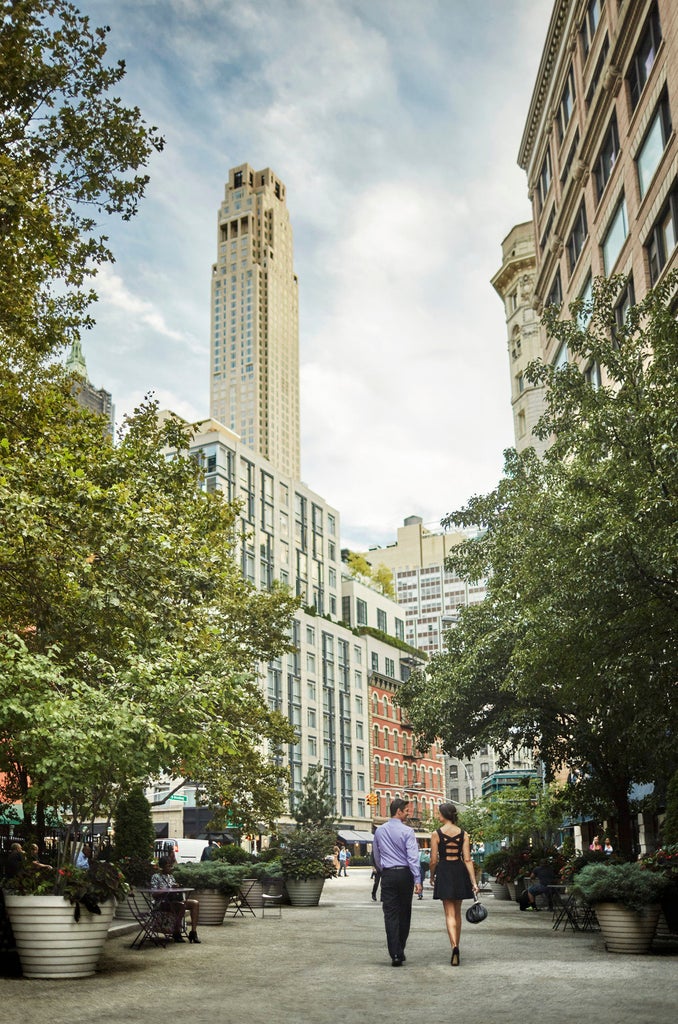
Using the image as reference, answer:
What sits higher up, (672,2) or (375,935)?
(672,2)

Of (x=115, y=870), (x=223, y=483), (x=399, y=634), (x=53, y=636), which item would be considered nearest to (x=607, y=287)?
(x=53, y=636)

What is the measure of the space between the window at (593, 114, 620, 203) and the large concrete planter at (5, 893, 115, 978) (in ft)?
93.7

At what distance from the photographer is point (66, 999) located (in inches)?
367

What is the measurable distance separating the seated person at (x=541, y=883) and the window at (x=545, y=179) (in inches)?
1239

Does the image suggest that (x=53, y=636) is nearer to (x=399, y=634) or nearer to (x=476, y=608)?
(x=476, y=608)

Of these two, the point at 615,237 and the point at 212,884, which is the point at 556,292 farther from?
the point at 212,884

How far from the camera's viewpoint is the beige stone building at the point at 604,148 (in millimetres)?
27312

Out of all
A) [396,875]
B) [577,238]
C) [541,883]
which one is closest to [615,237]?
[577,238]

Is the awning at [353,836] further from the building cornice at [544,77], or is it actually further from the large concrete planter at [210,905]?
the large concrete planter at [210,905]

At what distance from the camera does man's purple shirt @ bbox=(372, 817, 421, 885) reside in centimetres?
1159

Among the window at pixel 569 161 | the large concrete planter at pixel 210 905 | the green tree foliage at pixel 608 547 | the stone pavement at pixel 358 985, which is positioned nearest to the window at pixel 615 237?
the window at pixel 569 161

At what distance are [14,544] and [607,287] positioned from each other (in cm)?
1094

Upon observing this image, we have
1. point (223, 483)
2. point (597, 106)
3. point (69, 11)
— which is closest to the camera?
point (69, 11)

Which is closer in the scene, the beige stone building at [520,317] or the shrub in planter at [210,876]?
the shrub in planter at [210,876]
